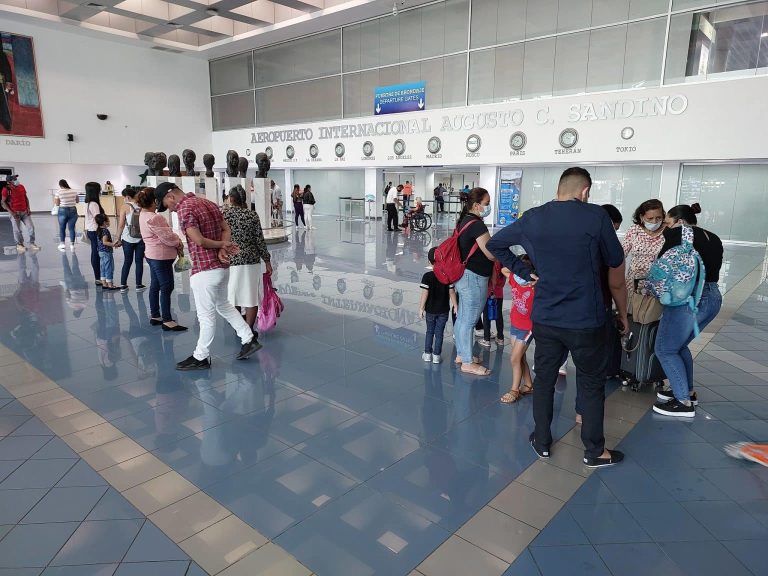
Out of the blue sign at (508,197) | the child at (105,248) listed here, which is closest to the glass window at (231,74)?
the blue sign at (508,197)

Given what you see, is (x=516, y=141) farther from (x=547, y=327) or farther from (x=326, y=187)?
(x=547, y=327)

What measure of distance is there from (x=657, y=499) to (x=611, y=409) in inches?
44.0

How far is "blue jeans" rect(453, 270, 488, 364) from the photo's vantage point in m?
4.02

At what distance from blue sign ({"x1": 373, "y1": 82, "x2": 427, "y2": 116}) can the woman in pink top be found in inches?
559

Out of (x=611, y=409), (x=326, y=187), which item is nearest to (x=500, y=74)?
(x=326, y=187)

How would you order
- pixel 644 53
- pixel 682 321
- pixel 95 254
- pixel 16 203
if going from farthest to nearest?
pixel 644 53
pixel 16 203
pixel 95 254
pixel 682 321

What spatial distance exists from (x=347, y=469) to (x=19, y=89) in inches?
910

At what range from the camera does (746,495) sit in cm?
264

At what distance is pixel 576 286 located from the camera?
8.62ft

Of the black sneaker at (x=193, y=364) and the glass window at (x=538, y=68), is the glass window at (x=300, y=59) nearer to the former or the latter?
the glass window at (x=538, y=68)

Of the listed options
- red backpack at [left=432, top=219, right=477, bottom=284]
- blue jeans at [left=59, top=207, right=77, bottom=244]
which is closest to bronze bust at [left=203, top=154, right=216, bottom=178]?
blue jeans at [left=59, top=207, right=77, bottom=244]

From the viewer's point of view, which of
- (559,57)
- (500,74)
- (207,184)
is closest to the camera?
(207,184)

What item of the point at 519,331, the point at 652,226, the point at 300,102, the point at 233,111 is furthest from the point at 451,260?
Result: the point at 233,111

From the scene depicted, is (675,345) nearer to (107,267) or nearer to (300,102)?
(107,267)
